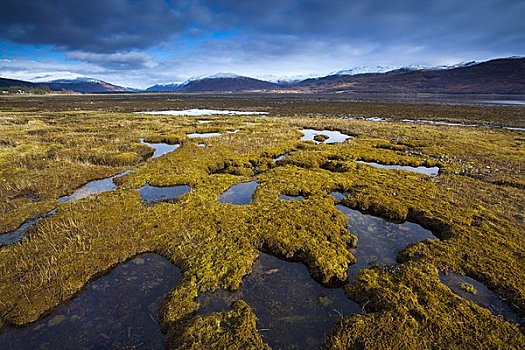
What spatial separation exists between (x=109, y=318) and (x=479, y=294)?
1171 centimetres

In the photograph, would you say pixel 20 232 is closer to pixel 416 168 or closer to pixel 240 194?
pixel 240 194

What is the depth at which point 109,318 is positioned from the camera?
27.1 ft

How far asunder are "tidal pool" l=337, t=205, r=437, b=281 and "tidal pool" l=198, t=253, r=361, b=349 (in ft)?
5.09

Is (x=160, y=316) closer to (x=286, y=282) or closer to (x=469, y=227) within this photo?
(x=286, y=282)

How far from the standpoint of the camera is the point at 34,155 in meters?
25.2

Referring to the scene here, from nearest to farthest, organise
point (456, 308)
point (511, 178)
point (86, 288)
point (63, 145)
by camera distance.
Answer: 1. point (456, 308)
2. point (86, 288)
3. point (511, 178)
4. point (63, 145)

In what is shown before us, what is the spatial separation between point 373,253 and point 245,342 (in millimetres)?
6612

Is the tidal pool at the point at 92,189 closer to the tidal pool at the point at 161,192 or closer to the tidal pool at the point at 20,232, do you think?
the tidal pool at the point at 20,232

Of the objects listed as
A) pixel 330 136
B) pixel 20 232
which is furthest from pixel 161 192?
pixel 330 136

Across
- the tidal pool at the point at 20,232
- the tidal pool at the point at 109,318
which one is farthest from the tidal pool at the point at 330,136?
the tidal pool at the point at 109,318

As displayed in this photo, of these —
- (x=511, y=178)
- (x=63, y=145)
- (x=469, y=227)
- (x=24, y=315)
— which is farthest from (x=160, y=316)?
(x=63, y=145)

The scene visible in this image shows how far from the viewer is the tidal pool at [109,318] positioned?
7.45 meters

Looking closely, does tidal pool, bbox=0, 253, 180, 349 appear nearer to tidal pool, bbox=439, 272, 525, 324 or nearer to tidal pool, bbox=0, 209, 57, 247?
tidal pool, bbox=0, 209, 57, 247

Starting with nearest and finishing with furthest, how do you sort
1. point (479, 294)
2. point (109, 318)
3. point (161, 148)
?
point (109, 318)
point (479, 294)
point (161, 148)
